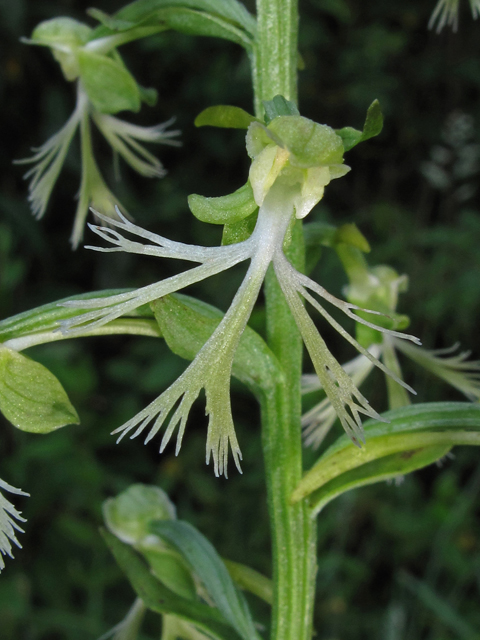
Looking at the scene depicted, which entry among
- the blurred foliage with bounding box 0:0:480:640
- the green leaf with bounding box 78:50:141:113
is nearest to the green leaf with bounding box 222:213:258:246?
the green leaf with bounding box 78:50:141:113

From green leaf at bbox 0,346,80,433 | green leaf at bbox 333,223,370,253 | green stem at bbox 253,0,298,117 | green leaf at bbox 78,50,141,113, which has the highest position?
green leaf at bbox 78,50,141,113

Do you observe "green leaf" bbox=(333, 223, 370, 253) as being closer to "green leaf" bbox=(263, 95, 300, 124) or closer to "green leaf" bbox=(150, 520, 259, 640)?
"green leaf" bbox=(263, 95, 300, 124)

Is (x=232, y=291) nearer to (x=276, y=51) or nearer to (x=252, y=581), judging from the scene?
(x=252, y=581)

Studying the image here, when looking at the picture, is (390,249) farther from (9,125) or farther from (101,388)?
(9,125)

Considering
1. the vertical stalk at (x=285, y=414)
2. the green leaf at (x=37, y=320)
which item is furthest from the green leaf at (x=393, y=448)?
the green leaf at (x=37, y=320)

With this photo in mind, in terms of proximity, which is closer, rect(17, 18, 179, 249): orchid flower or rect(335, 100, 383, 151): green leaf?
rect(335, 100, 383, 151): green leaf

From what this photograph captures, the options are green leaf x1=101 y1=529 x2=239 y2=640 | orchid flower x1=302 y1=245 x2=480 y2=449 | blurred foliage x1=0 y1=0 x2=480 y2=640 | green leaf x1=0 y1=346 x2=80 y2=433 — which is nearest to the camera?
green leaf x1=0 y1=346 x2=80 y2=433

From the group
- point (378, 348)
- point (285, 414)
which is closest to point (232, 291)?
point (378, 348)
